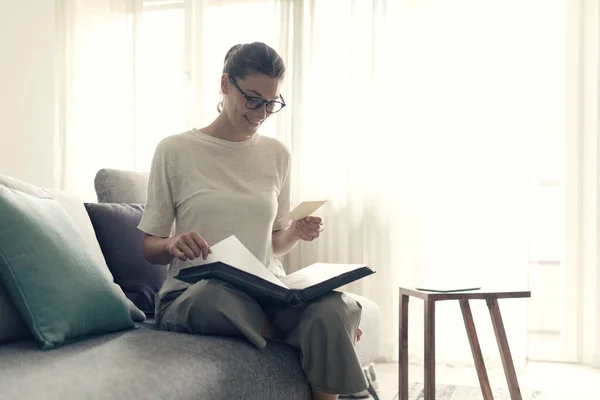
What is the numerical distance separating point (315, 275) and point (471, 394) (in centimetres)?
138

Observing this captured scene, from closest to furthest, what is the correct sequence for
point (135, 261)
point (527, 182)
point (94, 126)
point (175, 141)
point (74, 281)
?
point (74, 281) < point (175, 141) < point (135, 261) < point (527, 182) < point (94, 126)

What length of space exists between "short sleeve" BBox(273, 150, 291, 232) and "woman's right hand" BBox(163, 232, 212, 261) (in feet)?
1.62

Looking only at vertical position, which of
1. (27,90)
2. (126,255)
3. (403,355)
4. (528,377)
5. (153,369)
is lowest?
(528,377)

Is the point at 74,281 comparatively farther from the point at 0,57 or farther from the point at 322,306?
the point at 0,57

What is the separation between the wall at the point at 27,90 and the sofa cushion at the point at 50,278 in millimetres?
2050

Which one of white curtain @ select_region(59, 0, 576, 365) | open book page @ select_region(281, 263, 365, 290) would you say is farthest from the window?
open book page @ select_region(281, 263, 365, 290)

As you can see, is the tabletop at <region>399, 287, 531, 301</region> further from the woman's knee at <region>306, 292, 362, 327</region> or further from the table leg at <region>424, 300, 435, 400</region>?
the woman's knee at <region>306, 292, 362, 327</region>

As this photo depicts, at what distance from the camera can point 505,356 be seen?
2.21 meters

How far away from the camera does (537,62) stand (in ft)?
11.4

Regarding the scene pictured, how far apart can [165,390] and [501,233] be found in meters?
2.55

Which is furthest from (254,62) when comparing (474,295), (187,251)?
(474,295)

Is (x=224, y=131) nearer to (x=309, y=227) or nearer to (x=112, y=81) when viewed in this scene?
(x=309, y=227)

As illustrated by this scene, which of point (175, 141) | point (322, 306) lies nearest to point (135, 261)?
point (175, 141)

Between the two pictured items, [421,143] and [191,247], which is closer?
[191,247]
